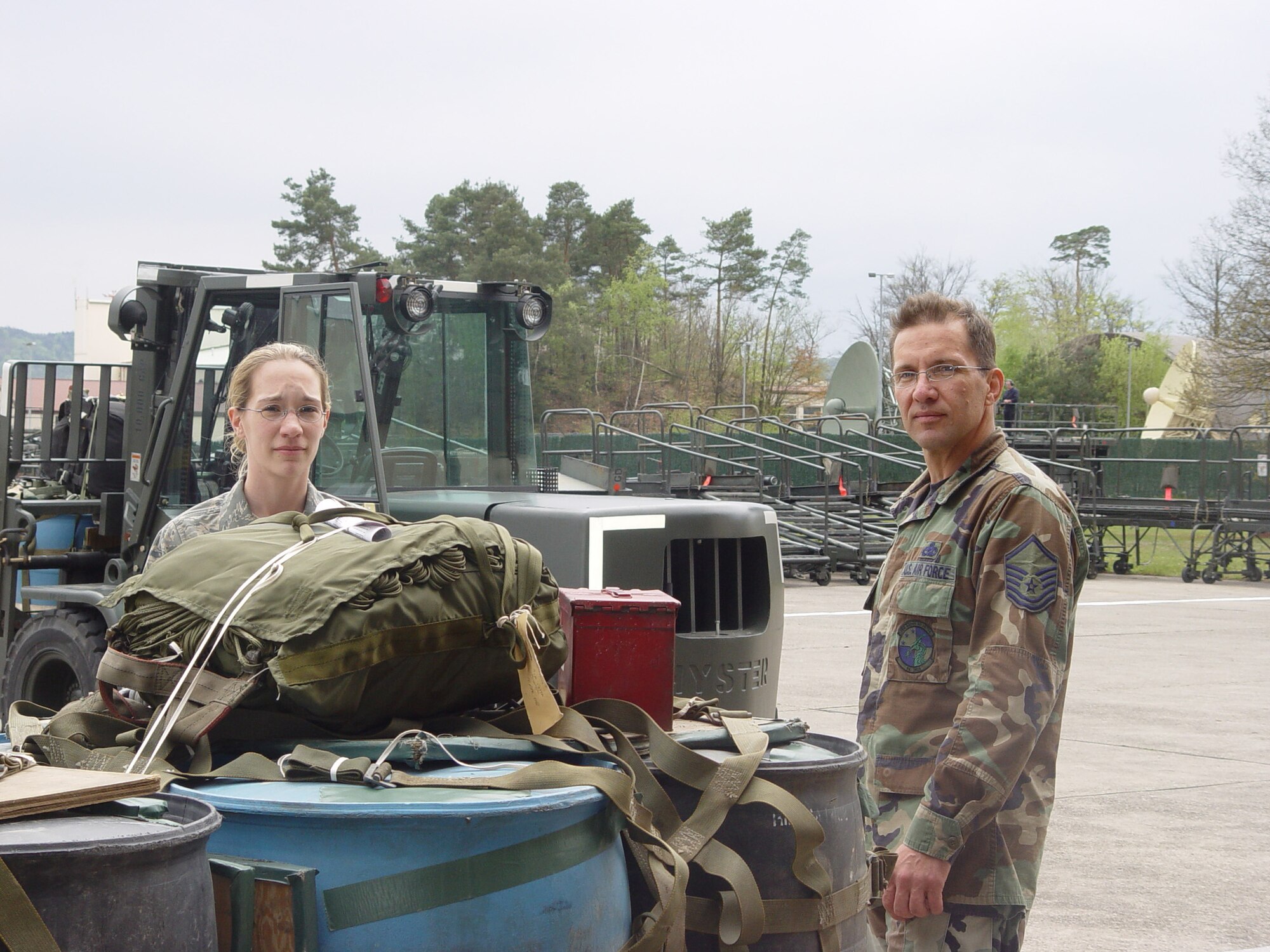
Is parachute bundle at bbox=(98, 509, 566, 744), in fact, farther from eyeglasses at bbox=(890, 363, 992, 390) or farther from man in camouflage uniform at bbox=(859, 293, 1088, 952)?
eyeglasses at bbox=(890, 363, 992, 390)

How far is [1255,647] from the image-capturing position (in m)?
13.8

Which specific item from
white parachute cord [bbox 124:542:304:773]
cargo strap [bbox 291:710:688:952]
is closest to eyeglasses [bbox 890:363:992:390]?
cargo strap [bbox 291:710:688:952]

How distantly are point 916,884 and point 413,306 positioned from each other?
3.99m

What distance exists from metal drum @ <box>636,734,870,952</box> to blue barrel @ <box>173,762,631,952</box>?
1.21ft

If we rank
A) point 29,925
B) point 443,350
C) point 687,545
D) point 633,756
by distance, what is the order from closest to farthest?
point 29,925 → point 633,756 → point 687,545 → point 443,350

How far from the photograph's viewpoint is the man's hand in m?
2.52

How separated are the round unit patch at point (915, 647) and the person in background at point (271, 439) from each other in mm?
1518

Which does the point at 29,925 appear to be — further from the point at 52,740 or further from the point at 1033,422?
the point at 1033,422

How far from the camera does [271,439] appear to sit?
3.34 m

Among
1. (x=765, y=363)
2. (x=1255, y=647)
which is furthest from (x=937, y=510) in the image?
(x=765, y=363)

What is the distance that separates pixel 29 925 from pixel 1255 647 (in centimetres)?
1421

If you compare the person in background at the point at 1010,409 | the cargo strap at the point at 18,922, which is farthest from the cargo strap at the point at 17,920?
the person in background at the point at 1010,409

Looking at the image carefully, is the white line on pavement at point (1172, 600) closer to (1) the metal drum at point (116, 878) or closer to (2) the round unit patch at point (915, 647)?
(2) the round unit patch at point (915, 647)

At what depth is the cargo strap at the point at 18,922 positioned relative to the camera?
4.93ft
